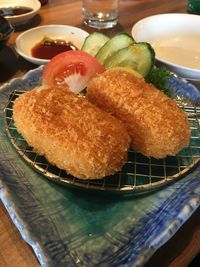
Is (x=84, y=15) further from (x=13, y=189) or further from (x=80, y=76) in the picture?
(x=13, y=189)

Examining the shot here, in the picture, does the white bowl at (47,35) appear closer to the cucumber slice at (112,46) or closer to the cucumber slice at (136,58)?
the cucumber slice at (112,46)

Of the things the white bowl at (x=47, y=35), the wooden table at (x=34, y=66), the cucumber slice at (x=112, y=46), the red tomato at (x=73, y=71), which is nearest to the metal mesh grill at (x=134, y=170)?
the wooden table at (x=34, y=66)

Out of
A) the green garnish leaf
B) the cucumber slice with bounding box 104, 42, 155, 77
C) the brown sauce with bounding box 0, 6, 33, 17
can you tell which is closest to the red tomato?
the cucumber slice with bounding box 104, 42, 155, 77

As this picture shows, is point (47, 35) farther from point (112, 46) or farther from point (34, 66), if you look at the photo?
point (112, 46)

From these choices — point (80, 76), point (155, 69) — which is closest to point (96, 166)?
point (80, 76)

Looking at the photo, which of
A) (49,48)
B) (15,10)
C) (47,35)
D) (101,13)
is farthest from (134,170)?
(15,10)

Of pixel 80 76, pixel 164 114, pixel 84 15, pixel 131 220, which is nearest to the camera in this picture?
pixel 131 220
